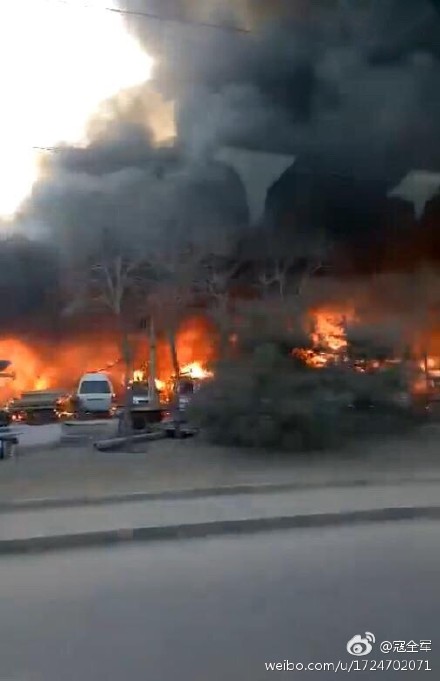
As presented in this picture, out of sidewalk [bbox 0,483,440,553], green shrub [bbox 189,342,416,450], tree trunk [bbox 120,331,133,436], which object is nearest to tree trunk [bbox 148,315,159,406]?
tree trunk [bbox 120,331,133,436]

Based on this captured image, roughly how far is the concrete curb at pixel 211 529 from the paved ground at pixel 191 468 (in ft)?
7.18

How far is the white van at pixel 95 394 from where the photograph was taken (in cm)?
2002

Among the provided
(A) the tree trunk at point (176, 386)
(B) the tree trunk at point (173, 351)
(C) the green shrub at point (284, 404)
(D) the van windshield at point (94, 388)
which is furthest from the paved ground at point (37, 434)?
(C) the green shrub at point (284, 404)

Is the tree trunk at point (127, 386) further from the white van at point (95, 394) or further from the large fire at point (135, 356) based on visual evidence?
the white van at point (95, 394)

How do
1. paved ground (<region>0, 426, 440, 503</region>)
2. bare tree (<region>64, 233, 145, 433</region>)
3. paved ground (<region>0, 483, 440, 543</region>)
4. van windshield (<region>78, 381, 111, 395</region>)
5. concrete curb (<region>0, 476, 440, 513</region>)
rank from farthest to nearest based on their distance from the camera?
1. van windshield (<region>78, 381, 111, 395</region>)
2. bare tree (<region>64, 233, 145, 433</region>)
3. paved ground (<region>0, 426, 440, 503</region>)
4. concrete curb (<region>0, 476, 440, 513</region>)
5. paved ground (<region>0, 483, 440, 543</region>)

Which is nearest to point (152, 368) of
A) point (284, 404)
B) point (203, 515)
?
point (284, 404)

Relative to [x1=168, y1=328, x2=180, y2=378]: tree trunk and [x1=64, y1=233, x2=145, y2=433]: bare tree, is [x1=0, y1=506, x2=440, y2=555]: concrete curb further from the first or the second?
[x1=168, y1=328, x2=180, y2=378]: tree trunk

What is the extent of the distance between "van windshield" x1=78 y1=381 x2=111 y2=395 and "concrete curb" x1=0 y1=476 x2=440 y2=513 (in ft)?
33.9

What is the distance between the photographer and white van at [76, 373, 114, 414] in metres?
20.0

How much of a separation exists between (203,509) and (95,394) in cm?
1214

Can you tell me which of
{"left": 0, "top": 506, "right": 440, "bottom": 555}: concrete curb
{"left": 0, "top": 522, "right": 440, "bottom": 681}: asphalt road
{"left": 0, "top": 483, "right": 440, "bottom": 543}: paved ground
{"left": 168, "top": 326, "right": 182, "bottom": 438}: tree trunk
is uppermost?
{"left": 168, "top": 326, "right": 182, "bottom": 438}: tree trunk

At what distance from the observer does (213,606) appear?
17.8 feet

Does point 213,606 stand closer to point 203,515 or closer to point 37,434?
point 203,515

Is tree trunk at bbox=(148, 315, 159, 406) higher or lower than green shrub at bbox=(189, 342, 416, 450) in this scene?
higher
